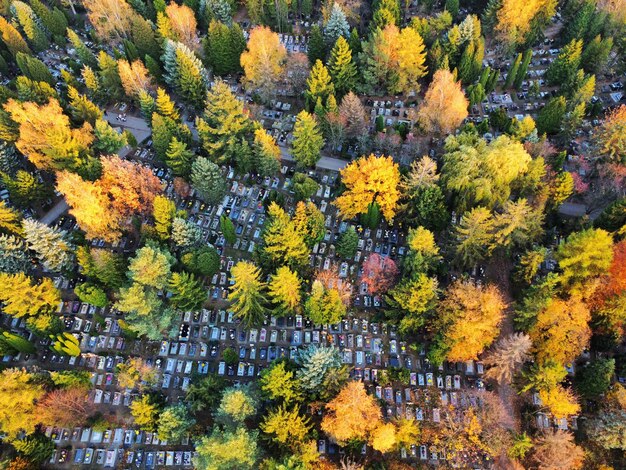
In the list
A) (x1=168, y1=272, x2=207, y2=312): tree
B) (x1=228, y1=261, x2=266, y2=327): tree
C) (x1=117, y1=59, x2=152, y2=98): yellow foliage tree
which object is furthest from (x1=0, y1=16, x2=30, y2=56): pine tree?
(x1=228, y1=261, x2=266, y2=327): tree

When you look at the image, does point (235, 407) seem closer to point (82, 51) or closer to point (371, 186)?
point (371, 186)

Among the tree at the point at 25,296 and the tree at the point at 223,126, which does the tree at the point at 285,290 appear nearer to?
the tree at the point at 223,126

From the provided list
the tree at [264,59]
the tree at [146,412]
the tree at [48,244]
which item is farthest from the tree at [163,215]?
the tree at [264,59]

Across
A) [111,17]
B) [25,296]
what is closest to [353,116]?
[111,17]

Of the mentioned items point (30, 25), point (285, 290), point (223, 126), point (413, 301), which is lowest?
point (413, 301)

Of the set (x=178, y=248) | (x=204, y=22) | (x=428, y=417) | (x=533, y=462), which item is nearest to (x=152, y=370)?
(x=178, y=248)
